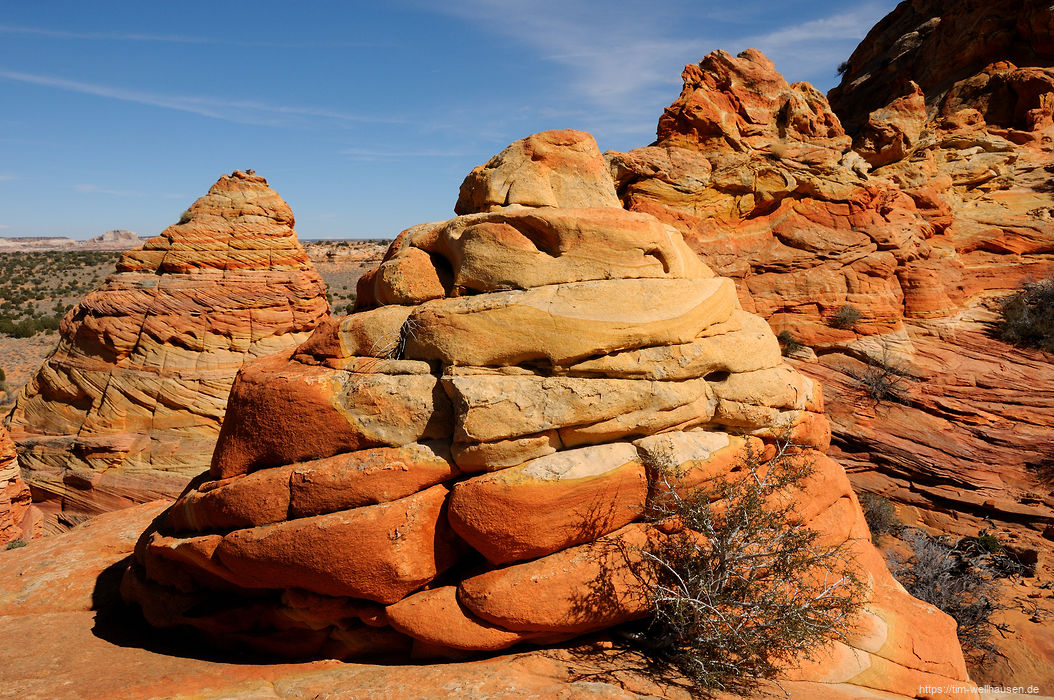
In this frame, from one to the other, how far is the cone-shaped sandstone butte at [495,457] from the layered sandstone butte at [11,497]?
24.7ft

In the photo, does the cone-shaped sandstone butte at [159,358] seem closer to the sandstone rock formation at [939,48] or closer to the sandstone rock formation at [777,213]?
the sandstone rock formation at [777,213]

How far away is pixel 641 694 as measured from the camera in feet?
16.4

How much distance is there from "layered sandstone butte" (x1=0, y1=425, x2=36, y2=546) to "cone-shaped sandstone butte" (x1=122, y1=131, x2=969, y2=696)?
7515 millimetres

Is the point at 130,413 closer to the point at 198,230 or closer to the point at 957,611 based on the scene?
the point at 198,230

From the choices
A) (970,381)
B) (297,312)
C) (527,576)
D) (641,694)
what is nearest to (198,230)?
(297,312)

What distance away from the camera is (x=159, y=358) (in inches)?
574

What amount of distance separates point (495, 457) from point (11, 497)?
12632 millimetres

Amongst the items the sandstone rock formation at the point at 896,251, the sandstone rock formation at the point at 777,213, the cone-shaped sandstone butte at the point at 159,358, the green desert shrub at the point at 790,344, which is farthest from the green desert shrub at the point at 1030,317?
the cone-shaped sandstone butte at the point at 159,358

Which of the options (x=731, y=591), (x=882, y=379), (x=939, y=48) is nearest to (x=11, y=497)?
(x=731, y=591)

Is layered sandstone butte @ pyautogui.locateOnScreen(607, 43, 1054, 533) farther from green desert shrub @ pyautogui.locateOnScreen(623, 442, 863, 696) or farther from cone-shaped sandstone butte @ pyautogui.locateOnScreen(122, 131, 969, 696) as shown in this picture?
green desert shrub @ pyautogui.locateOnScreen(623, 442, 863, 696)

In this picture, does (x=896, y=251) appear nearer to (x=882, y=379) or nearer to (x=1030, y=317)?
(x=1030, y=317)

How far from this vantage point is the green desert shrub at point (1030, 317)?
51.4 feet

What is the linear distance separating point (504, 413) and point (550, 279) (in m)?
1.70

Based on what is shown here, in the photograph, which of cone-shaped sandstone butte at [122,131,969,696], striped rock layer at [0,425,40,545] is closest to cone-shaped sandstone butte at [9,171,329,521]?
striped rock layer at [0,425,40,545]
